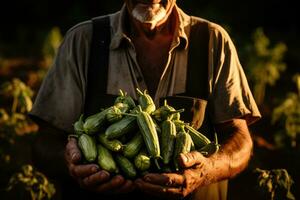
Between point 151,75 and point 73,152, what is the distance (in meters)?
1.16

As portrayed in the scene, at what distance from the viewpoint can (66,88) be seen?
4.50 metres

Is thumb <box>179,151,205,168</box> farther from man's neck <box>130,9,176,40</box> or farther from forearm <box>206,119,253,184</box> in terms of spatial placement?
man's neck <box>130,9,176,40</box>

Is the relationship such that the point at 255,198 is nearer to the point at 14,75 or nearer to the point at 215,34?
the point at 215,34

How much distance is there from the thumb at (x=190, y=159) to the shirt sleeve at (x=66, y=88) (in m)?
1.18

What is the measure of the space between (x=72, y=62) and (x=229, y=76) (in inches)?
44.7

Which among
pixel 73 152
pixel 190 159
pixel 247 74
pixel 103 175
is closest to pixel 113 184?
pixel 103 175

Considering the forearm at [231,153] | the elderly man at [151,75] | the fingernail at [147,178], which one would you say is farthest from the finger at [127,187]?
the elderly man at [151,75]

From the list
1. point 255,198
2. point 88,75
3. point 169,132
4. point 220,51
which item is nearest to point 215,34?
point 220,51

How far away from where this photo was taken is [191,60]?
4570mm

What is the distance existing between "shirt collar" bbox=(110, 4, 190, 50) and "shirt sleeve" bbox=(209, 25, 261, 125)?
0.20 meters

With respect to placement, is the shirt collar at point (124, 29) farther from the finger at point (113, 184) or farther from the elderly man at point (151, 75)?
the finger at point (113, 184)

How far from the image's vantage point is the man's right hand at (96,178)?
3.56 m

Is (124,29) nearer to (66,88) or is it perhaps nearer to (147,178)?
(66,88)

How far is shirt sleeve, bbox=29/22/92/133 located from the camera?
4477 millimetres
